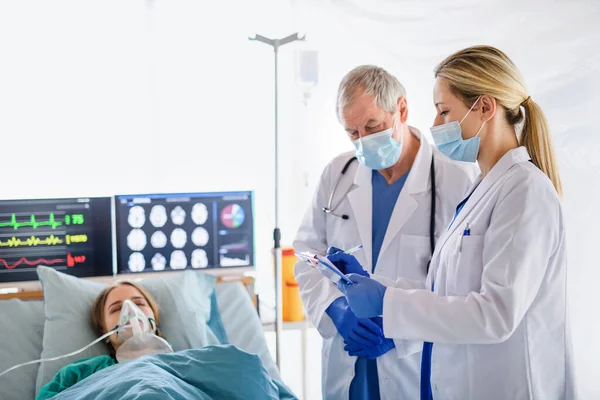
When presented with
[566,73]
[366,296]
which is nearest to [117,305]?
[366,296]

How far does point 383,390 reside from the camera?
1.78 meters

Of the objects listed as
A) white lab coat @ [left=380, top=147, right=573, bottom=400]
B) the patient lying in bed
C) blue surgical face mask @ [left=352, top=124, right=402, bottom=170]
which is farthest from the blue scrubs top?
white lab coat @ [left=380, top=147, right=573, bottom=400]

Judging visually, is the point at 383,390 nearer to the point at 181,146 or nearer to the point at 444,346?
the point at 444,346

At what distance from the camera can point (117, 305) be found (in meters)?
2.13

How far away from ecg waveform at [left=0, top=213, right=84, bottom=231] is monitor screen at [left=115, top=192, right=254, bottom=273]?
0.15m

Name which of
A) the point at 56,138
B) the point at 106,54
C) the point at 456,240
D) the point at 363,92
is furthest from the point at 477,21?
the point at 56,138

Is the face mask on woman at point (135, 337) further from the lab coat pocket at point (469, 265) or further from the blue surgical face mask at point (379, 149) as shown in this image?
the lab coat pocket at point (469, 265)

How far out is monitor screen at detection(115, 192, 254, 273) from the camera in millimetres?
2432

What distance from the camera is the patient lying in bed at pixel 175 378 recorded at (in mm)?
1490

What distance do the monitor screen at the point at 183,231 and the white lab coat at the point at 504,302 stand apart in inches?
49.0

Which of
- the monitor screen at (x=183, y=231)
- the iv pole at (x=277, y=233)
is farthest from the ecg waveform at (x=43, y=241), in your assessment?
the iv pole at (x=277, y=233)

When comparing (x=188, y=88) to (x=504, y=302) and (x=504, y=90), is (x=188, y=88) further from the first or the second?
(x=504, y=302)

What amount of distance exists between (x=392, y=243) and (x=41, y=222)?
4.40 ft

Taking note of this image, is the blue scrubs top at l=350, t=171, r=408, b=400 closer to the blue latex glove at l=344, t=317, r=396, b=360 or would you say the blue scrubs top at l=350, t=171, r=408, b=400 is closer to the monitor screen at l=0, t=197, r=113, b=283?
the blue latex glove at l=344, t=317, r=396, b=360
